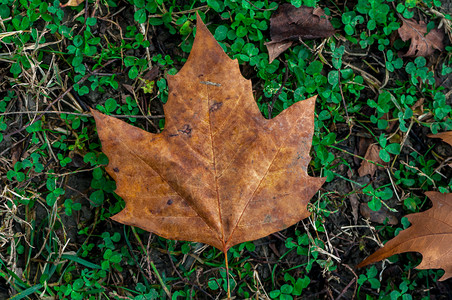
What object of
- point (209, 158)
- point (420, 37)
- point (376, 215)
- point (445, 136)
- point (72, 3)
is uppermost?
point (72, 3)

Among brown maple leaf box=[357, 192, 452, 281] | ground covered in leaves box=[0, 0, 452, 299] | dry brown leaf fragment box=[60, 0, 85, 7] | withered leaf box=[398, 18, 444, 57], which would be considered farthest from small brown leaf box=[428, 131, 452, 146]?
dry brown leaf fragment box=[60, 0, 85, 7]

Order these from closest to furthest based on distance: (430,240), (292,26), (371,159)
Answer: (430,240)
(292,26)
(371,159)

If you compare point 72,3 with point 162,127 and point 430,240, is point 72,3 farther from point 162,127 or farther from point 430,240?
point 430,240

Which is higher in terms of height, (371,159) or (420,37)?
(420,37)

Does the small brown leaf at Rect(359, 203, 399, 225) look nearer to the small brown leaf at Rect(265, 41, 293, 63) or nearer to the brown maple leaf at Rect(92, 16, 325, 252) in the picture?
the brown maple leaf at Rect(92, 16, 325, 252)

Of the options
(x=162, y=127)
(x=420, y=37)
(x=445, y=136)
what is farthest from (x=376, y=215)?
(x=162, y=127)

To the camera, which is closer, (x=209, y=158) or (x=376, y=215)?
(x=209, y=158)

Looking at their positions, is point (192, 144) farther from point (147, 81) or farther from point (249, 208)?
point (147, 81)
